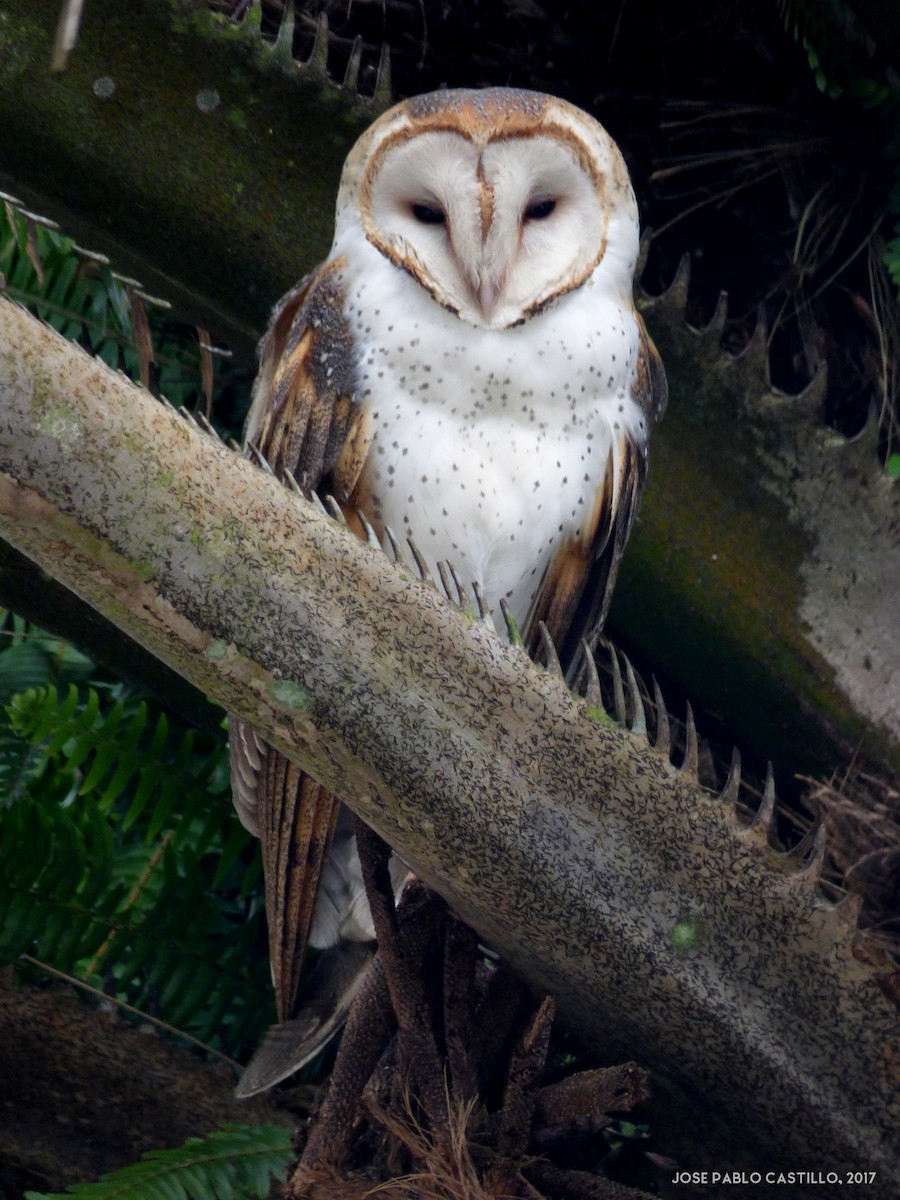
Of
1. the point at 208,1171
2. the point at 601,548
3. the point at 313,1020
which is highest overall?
the point at 601,548

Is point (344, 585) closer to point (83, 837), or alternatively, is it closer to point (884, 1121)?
point (884, 1121)

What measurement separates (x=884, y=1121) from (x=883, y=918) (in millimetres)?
390

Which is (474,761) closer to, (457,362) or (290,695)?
(290,695)

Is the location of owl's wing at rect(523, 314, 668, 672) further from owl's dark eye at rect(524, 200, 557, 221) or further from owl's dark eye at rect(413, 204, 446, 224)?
owl's dark eye at rect(413, 204, 446, 224)

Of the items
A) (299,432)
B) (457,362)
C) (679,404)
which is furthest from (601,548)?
(299,432)

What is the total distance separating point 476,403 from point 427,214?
277 mm

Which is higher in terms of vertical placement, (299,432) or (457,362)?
(457,362)

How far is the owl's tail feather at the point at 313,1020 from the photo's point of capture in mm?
1551

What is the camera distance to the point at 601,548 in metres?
1.82

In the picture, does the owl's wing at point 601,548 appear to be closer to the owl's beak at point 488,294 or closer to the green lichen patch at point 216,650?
the owl's beak at point 488,294

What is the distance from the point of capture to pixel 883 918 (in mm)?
1508

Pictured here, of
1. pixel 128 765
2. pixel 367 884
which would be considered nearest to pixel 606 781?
pixel 367 884

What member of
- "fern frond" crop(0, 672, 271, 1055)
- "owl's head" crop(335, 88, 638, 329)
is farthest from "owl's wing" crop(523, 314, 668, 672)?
"fern frond" crop(0, 672, 271, 1055)

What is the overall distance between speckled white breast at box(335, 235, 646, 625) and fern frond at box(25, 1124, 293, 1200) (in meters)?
0.80
